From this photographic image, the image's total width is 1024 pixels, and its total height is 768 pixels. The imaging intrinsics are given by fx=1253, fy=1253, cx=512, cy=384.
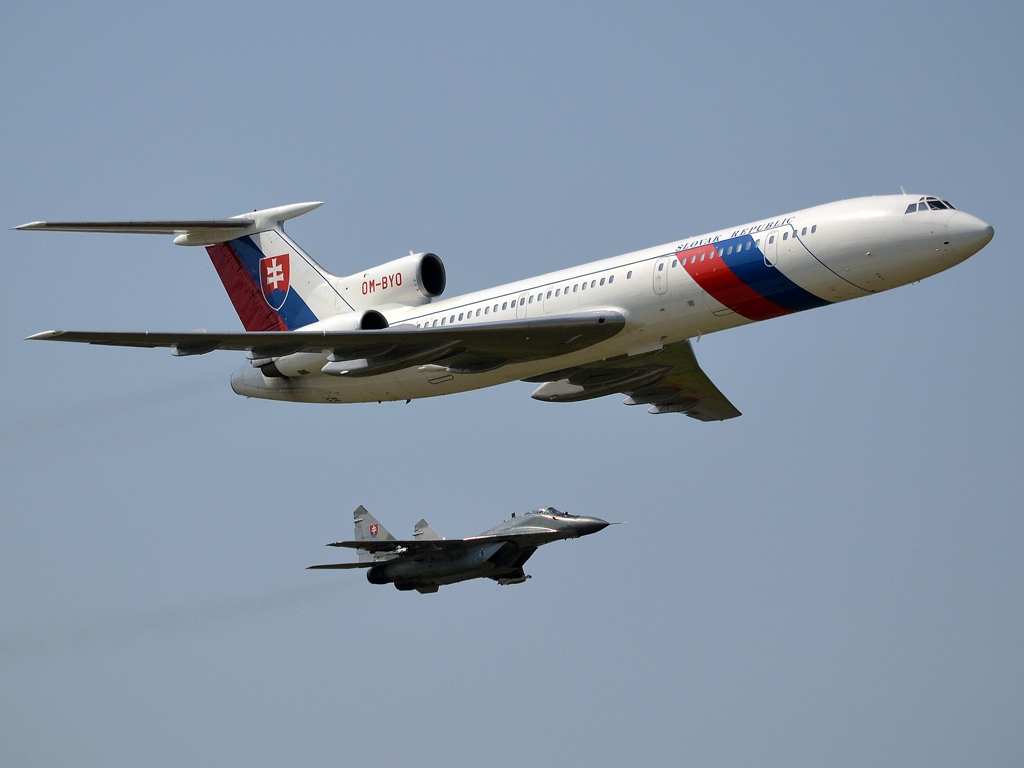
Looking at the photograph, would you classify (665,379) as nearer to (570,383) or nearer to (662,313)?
(570,383)

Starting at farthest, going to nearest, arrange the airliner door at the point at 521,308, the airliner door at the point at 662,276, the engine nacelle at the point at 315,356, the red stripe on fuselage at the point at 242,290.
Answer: the red stripe on fuselage at the point at 242,290 < the engine nacelle at the point at 315,356 < the airliner door at the point at 521,308 < the airliner door at the point at 662,276

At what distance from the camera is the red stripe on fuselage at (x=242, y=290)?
104 feet

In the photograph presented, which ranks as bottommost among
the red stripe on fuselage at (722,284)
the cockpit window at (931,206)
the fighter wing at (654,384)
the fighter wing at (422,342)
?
the fighter wing at (654,384)

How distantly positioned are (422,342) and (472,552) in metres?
11.6

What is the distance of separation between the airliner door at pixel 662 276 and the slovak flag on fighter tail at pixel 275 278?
10.5m

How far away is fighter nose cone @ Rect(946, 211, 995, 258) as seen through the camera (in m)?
23.0

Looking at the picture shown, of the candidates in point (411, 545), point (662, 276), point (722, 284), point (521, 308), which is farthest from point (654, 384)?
point (411, 545)

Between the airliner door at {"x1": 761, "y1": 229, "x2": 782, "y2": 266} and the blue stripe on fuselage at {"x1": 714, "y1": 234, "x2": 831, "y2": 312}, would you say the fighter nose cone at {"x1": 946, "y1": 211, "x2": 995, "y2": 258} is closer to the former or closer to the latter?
the blue stripe on fuselage at {"x1": 714, "y1": 234, "x2": 831, "y2": 312}

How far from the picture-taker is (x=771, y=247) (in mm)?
Answer: 24281

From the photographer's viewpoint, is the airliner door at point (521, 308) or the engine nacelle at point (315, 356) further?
the engine nacelle at point (315, 356)

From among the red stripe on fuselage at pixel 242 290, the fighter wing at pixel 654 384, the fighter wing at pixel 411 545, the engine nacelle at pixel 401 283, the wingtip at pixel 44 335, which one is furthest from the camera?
the fighter wing at pixel 411 545

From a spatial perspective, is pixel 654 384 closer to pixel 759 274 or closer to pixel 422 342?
pixel 759 274

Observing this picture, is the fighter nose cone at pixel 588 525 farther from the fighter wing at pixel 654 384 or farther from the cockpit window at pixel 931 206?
the cockpit window at pixel 931 206

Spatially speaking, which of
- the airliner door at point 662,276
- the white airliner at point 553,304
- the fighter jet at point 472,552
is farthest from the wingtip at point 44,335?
the fighter jet at point 472,552
